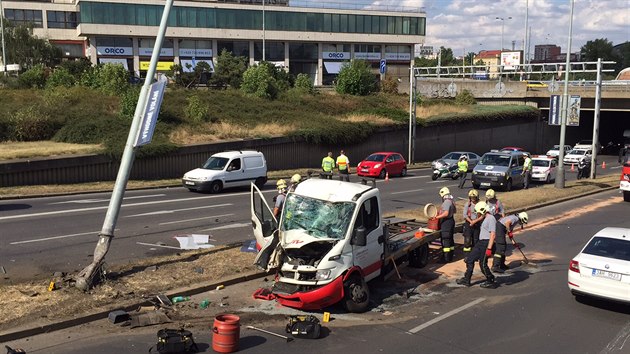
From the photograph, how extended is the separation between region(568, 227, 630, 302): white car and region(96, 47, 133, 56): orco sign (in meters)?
71.6

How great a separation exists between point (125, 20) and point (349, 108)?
36.7 m

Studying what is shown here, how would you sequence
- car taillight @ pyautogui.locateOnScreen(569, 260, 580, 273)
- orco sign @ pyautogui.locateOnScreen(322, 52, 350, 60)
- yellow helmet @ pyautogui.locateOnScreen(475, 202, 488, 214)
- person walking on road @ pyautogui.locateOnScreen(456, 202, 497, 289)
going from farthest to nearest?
orco sign @ pyautogui.locateOnScreen(322, 52, 350, 60), yellow helmet @ pyautogui.locateOnScreen(475, 202, 488, 214), person walking on road @ pyautogui.locateOnScreen(456, 202, 497, 289), car taillight @ pyautogui.locateOnScreen(569, 260, 580, 273)

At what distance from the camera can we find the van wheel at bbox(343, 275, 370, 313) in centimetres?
1024

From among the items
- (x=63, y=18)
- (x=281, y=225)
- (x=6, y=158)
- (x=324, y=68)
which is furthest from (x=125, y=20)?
(x=281, y=225)

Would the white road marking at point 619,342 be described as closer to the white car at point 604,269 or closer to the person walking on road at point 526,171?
the white car at point 604,269

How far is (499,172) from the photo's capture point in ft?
93.4

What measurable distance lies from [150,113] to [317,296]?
4.91m

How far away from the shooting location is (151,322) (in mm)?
9484

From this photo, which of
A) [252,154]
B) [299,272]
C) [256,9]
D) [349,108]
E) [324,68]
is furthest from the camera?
[324,68]

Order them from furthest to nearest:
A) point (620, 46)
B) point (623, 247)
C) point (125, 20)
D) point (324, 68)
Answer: point (620, 46) < point (324, 68) < point (125, 20) < point (623, 247)

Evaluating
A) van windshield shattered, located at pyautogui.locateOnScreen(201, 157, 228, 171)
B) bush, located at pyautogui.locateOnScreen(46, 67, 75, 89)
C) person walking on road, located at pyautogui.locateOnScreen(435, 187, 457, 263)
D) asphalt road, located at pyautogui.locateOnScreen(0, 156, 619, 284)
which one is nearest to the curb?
asphalt road, located at pyautogui.locateOnScreen(0, 156, 619, 284)

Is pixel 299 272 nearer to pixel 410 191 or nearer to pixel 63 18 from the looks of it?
pixel 410 191

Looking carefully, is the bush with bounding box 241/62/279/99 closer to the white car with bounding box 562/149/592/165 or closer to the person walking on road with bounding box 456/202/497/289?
the white car with bounding box 562/149/592/165

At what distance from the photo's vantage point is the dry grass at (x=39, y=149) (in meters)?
27.0
